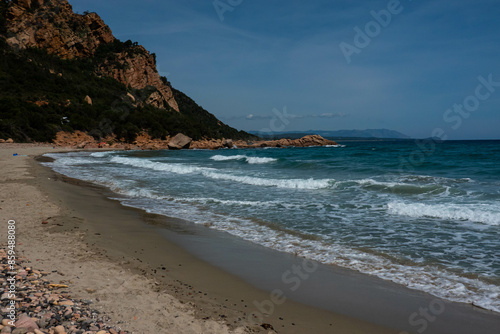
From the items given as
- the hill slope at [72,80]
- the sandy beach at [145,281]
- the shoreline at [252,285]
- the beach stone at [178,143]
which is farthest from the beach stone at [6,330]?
the beach stone at [178,143]

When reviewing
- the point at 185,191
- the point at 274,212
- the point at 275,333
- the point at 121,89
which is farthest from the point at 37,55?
the point at 275,333

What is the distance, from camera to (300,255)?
17.7 feet

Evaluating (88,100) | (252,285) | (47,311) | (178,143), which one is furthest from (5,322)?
(88,100)

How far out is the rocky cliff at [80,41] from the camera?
211ft

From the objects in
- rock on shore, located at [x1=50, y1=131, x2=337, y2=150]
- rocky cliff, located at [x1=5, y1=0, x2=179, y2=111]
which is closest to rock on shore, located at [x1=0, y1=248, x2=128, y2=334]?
rock on shore, located at [x1=50, y1=131, x2=337, y2=150]

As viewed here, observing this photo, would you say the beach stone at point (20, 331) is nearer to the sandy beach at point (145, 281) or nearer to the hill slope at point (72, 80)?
the sandy beach at point (145, 281)

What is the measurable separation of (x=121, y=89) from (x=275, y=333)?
255 ft

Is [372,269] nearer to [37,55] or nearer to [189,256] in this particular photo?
[189,256]

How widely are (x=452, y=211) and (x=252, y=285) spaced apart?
6.99 m

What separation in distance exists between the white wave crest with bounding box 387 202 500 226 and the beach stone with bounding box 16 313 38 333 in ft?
28.0

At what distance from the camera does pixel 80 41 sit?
242 feet

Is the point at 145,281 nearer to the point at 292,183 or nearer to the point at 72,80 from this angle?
the point at 292,183

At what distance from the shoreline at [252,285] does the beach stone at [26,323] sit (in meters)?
1.42

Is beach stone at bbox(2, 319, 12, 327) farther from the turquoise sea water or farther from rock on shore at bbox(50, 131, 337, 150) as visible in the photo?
rock on shore at bbox(50, 131, 337, 150)
